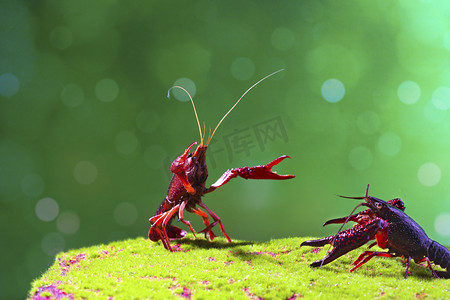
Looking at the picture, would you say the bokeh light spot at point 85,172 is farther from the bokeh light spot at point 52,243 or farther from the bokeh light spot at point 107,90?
the bokeh light spot at point 107,90

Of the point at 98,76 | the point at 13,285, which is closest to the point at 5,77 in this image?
the point at 98,76

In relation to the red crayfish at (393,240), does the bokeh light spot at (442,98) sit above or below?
above

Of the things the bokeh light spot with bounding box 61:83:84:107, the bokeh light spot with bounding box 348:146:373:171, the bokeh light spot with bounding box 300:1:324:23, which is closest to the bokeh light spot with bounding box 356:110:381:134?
the bokeh light spot with bounding box 348:146:373:171

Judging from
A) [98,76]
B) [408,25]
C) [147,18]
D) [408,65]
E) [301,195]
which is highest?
[147,18]

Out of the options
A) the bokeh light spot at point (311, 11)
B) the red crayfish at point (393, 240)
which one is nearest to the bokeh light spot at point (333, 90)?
the bokeh light spot at point (311, 11)

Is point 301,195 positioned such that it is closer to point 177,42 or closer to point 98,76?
point 177,42

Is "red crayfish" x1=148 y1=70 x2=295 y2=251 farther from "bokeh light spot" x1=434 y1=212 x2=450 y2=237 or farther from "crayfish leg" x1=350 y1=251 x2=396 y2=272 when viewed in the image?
"bokeh light spot" x1=434 y1=212 x2=450 y2=237
